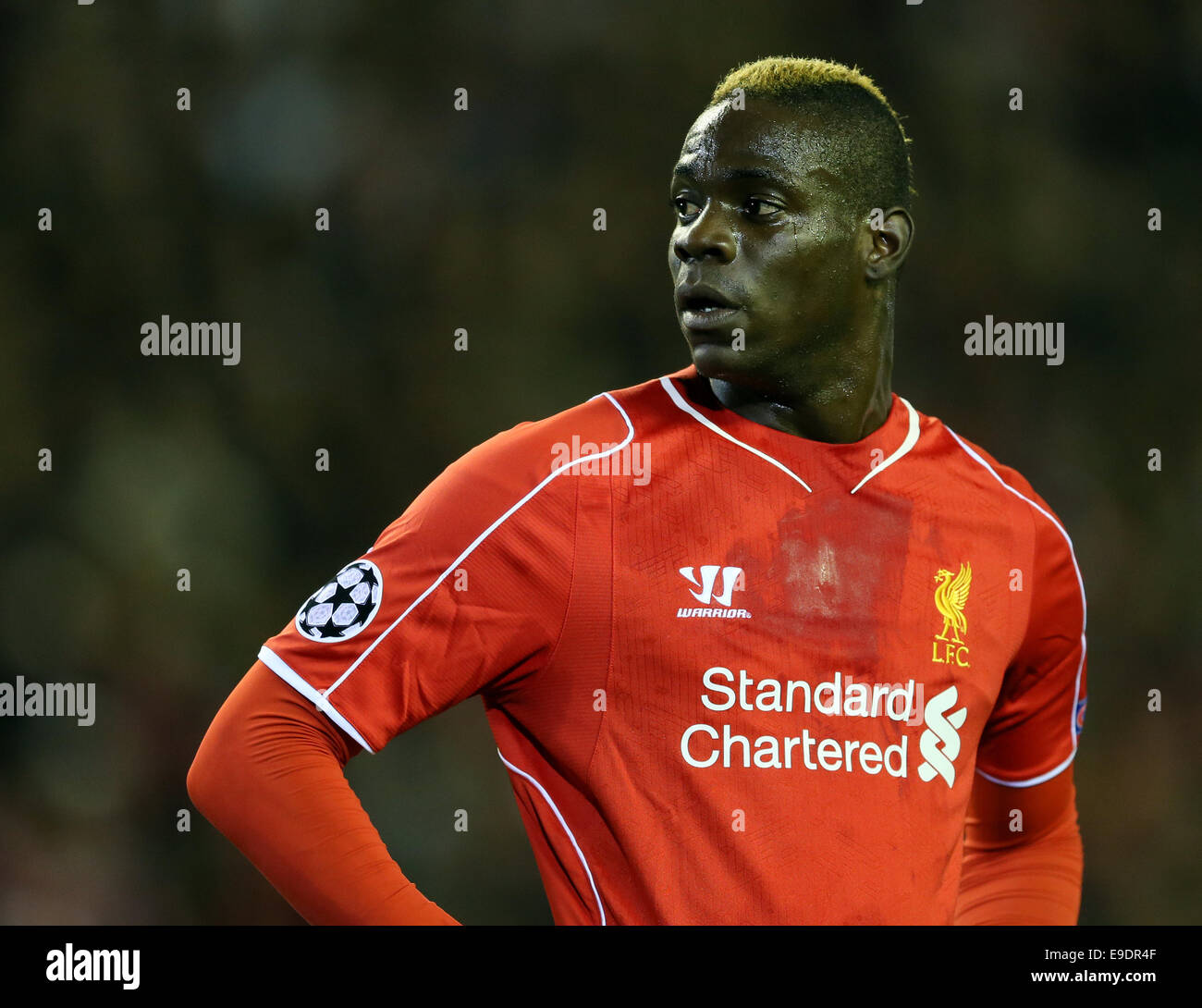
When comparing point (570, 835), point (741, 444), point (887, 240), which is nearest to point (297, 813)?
point (570, 835)

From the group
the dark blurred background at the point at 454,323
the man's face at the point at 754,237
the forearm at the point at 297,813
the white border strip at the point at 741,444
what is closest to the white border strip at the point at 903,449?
the white border strip at the point at 741,444

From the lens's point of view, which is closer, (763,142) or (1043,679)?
(763,142)

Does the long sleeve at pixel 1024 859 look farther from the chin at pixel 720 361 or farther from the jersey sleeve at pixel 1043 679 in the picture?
the chin at pixel 720 361

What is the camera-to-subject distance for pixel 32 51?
16.3ft

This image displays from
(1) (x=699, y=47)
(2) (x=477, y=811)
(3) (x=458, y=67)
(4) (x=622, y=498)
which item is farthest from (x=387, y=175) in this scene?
(4) (x=622, y=498)

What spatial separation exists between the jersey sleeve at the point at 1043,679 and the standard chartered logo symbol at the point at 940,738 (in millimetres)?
292

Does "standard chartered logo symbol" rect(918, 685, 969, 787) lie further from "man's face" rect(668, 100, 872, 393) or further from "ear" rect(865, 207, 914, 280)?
"ear" rect(865, 207, 914, 280)

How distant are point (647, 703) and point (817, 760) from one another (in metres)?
0.26

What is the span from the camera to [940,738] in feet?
7.51

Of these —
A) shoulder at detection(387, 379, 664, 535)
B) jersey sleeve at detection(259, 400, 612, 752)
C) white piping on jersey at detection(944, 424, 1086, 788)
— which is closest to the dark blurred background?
white piping on jersey at detection(944, 424, 1086, 788)

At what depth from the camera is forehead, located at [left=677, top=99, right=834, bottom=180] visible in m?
2.25

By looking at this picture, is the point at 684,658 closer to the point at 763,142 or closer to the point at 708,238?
the point at 708,238

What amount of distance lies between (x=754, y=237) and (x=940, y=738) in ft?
2.62
